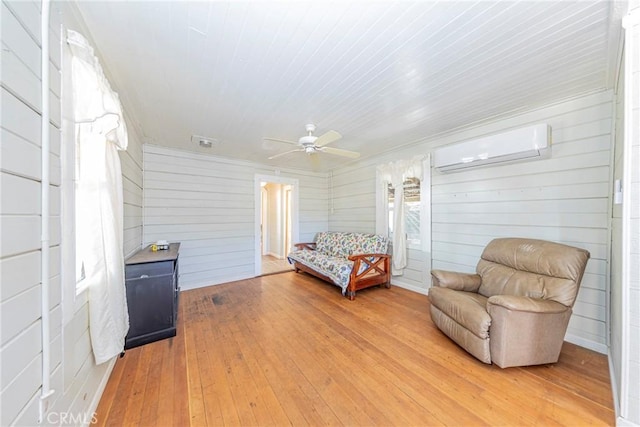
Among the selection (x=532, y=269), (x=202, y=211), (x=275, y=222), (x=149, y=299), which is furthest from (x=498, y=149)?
(x=275, y=222)

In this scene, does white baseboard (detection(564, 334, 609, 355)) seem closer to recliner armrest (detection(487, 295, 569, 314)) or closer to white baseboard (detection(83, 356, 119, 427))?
recliner armrest (detection(487, 295, 569, 314))

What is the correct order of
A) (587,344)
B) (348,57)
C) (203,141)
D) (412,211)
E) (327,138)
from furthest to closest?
(412,211) < (203,141) < (327,138) < (587,344) < (348,57)

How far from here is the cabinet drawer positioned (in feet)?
7.13

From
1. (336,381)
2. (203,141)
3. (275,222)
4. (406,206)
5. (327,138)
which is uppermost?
(203,141)

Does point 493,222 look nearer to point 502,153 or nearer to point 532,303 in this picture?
point 502,153

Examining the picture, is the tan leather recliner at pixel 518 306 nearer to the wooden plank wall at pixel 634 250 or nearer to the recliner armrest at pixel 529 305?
the recliner armrest at pixel 529 305

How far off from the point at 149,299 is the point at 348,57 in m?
2.87

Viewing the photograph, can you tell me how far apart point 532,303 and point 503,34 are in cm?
203

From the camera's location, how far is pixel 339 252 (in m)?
4.56

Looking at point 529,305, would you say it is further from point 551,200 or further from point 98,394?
point 98,394

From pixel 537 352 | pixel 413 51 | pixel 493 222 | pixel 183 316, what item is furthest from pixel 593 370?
pixel 183 316

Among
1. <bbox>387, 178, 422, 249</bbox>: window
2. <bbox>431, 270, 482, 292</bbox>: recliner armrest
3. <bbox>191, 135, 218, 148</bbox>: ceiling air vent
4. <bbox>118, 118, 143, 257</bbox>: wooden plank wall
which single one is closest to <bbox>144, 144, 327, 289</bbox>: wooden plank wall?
<bbox>118, 118, 143, 257</bbox>: wooden plank wall

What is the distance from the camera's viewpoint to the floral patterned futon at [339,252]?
3537 mm

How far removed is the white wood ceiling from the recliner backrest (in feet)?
5.05
